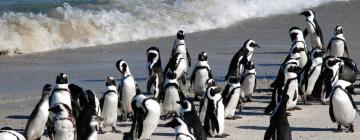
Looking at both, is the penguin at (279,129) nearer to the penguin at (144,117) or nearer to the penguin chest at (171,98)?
the penguin at (144,117)

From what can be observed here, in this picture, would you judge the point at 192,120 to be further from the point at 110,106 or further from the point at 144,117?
the point at 110,106

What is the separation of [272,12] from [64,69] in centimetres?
916

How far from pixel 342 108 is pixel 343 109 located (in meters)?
0.02

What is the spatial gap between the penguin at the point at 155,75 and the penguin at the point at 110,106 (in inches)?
61.3

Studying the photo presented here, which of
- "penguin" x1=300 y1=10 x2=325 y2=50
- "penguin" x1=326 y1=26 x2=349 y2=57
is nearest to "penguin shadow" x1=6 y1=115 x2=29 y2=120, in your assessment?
"penguin" x1=326 y1=26 x2=349 y2=57

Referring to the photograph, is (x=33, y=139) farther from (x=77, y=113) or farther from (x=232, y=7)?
(x=232, y=7)

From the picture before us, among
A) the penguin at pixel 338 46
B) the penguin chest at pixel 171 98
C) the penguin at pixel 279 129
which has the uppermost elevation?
the penguin at pixel 338 46

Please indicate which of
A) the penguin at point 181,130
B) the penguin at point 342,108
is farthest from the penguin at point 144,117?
the penguin at point 342,108

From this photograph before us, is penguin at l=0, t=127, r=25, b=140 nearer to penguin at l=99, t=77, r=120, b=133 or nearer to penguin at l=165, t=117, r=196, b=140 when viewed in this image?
penguin at l=165, t=117, r=196, b=140

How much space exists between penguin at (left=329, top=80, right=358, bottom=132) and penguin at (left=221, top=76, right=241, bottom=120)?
1.37 metres

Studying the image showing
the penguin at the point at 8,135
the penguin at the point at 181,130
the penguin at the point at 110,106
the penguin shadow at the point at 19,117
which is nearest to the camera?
the penguin at the point at 8,135

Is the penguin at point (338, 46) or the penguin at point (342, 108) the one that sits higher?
the penguin at point (338, 46)

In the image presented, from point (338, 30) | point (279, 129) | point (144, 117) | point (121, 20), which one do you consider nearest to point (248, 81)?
point (144, 117)

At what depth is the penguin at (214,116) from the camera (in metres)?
11.7
